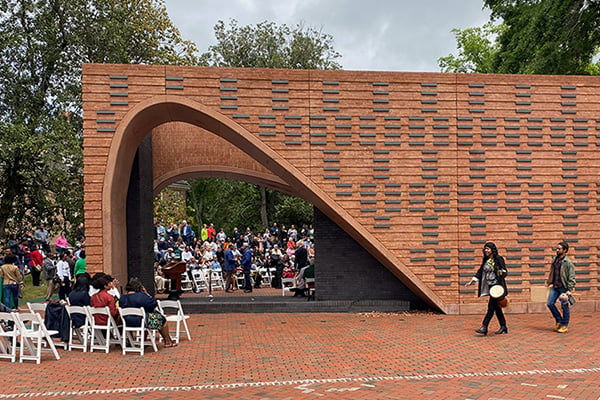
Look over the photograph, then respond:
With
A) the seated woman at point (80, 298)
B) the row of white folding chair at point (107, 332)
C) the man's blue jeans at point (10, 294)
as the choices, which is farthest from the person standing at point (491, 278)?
the man's blue jeans at point (10, 294)

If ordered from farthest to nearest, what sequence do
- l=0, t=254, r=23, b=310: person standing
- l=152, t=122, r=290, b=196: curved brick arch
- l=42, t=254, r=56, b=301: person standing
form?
l=152, t=122, r=290, b=196: curved brick arch < l=42, t=254, r=56, b=301: person standing < l=0, t=254, r=23, b=310: person standing

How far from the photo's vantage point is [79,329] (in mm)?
9203

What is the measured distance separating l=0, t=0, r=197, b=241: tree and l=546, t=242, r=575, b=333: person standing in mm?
14730

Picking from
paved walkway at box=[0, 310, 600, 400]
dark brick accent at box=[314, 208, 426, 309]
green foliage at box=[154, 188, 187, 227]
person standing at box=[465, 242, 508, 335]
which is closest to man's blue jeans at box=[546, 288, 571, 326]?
paved walkway at box=[0, 310, 600, 400]

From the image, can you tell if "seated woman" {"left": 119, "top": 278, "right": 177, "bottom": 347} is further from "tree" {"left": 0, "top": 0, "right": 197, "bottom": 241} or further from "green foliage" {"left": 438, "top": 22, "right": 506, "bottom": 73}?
"green foliage" {"left": 438, "top": 22, "right": 506, "bottom": 73}

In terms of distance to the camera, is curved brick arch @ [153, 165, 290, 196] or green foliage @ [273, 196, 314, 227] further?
green foliage @ [273, 196, 314, 227]

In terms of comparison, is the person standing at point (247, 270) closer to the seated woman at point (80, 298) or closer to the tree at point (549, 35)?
the seated woman at point (80, 298)

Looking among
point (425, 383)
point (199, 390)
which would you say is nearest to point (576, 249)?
point (425, 383)

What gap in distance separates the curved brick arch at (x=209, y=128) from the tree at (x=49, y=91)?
7.42 m

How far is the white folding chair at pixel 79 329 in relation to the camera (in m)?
8.84

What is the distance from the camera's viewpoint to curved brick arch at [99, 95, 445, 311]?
37.6ft

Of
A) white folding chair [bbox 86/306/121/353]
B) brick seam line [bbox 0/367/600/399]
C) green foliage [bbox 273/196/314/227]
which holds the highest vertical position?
green foliage [bbox 273/196/314/227]

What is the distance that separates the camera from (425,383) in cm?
673

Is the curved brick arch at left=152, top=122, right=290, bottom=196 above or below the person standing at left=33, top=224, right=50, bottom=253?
above
